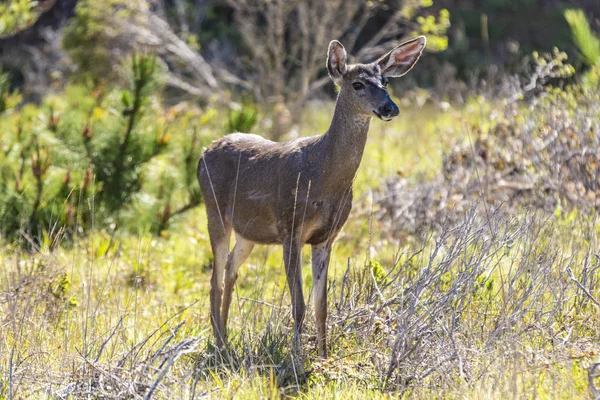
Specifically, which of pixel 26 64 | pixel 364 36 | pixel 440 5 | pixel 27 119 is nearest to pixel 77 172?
pixel 27 119

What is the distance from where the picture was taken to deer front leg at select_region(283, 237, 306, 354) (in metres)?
5.17

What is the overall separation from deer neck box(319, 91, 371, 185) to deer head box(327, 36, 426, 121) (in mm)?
62

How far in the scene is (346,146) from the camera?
519cm

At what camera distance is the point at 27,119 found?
10734 mm

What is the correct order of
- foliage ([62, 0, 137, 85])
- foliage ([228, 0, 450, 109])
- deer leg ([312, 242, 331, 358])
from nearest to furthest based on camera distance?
deer leg ([312, 242, 331, 358]), foliage ([228, 0, 450, 109]), foliage ([62, 0, 137, 85])

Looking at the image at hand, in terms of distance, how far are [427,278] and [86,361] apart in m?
1.87

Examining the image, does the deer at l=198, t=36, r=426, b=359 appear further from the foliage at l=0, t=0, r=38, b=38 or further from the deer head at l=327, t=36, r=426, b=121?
the foliage at l=0, t=0, r=38, b=38

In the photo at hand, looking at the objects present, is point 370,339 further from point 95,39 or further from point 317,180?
point 95,39

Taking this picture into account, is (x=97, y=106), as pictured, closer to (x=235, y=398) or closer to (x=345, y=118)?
(x=345, y=118)

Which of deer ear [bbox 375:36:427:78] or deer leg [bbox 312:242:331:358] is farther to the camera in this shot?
deer ear [bbox 375:36:427:78]

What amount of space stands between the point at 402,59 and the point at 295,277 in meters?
1.55

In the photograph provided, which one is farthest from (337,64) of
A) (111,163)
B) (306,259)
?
(111,163)

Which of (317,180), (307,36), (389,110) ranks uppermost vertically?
(389,110)

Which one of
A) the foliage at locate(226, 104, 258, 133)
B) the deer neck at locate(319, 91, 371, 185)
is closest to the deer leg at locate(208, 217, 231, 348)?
the deer neck at locate(319, 91, 371, 185)
